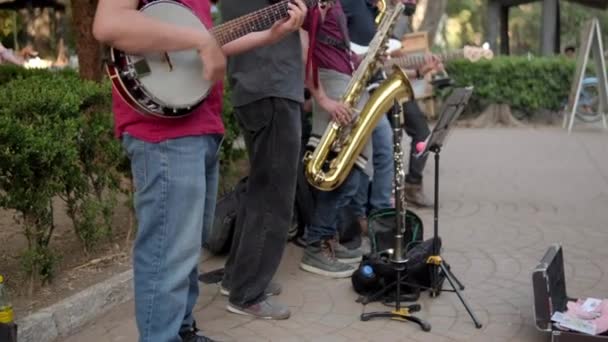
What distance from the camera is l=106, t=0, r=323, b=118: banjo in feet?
8.70

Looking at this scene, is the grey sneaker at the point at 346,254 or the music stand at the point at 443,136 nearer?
the music stand at the point at 443,136

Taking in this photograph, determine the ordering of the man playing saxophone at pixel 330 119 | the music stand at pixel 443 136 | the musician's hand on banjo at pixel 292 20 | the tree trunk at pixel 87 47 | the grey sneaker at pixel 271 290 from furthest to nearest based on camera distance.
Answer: the tree trunk at pixel 87 47, the man playing saxophone at pixel 330 119, the grey sneaker at pixel 271 290, the music stand at pixel 443 136, the musician's hand on banjo at pixel 292 20

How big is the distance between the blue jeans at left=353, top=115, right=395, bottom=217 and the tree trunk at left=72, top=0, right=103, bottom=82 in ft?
9.60

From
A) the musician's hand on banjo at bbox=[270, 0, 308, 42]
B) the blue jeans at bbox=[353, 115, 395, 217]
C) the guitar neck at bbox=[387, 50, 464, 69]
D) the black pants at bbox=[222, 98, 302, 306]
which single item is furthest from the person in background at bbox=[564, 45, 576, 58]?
the musician's hand on banjo at bbox=[270, 0, 308, 42]

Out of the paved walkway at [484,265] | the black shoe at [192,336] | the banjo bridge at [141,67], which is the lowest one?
the paved walkway at [484,265]

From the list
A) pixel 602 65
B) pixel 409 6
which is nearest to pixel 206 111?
pixel 409 6

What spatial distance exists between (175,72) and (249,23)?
510 millimetres

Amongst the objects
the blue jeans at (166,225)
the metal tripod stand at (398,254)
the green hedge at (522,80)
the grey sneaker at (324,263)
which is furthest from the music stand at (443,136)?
the green hedge at (522,80)

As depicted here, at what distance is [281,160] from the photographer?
3.63m

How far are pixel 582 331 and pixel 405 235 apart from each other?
1.52 meters

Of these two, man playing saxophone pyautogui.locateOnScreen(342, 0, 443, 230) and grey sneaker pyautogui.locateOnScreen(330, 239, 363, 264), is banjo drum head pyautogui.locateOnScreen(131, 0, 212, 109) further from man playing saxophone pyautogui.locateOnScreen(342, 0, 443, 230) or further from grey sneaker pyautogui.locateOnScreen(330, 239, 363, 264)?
man playing saxophone pyautogui.locateOnScreen(342, 0, 443, 230)

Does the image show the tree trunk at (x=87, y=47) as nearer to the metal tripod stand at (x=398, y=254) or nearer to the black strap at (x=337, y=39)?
the black strap at (x=337, y=39)

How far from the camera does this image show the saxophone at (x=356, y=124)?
14.8 ft

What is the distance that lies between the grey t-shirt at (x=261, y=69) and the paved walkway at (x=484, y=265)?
1212 mm
